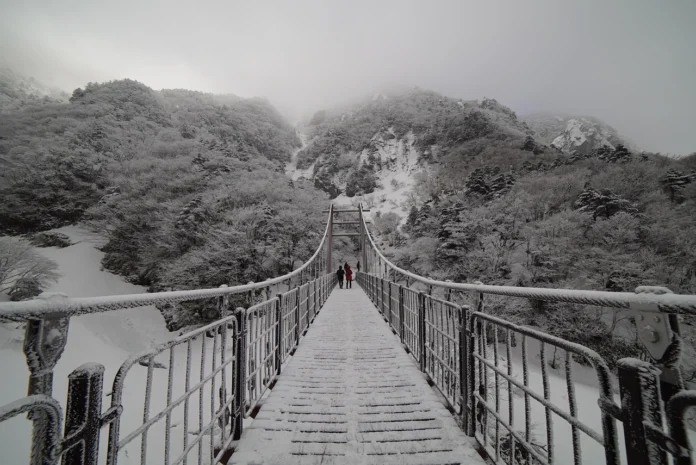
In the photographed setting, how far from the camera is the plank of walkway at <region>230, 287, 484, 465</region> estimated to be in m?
1.81

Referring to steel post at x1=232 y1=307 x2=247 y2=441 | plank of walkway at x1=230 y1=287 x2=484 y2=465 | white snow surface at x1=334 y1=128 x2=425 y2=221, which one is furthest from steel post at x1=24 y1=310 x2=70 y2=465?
white snow surface at x1=334 y1=128 x2=425 y2=221

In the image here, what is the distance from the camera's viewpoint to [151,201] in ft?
60.5

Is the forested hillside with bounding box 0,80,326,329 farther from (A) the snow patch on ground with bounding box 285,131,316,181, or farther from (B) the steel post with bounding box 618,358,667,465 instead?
(A) the snow patch on ground with bounding box 285,131,316,181

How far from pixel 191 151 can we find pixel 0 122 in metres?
17.0

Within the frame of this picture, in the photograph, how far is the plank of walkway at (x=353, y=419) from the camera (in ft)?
5.94

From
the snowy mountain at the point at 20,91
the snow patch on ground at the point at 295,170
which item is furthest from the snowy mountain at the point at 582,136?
the snowy mountain at the point at 20,91

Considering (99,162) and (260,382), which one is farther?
(99,162)

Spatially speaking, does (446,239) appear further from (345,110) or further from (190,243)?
(345,110)

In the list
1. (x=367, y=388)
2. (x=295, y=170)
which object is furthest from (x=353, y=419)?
(x=295, y=170)

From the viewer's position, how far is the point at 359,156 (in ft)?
180

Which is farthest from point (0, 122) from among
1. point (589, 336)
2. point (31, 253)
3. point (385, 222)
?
point (589, 336)

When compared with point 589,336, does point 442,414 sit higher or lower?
higher

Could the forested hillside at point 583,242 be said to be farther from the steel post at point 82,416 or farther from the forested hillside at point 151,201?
the steel post at point 82,416

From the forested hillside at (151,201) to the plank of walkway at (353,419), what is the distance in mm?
12730
